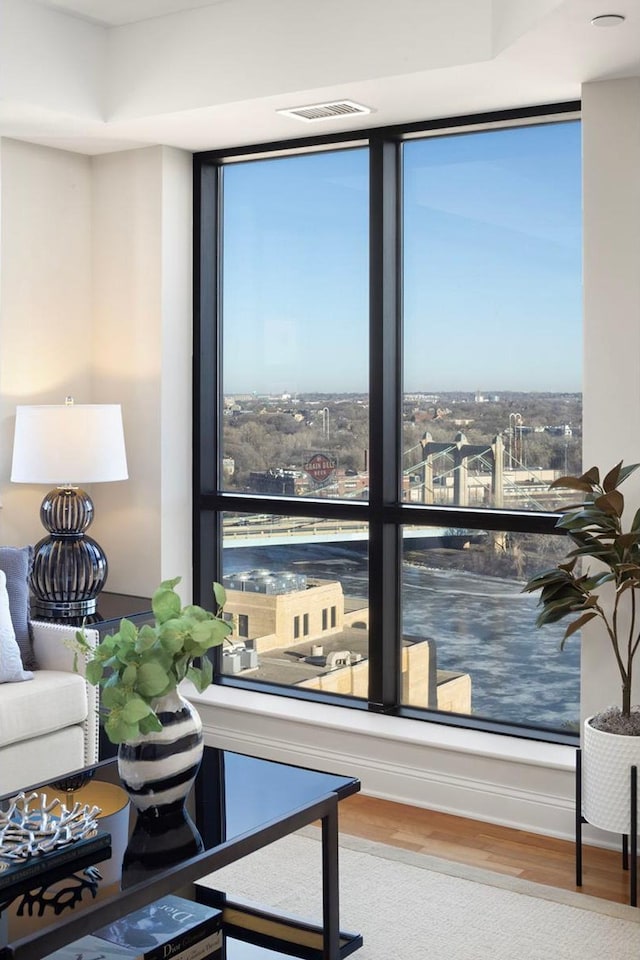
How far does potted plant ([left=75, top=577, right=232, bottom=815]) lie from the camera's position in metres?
2.45

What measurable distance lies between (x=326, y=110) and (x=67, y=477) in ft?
5.58

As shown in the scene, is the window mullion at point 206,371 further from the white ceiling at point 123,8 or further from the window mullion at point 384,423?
the window mullion at point 384,423

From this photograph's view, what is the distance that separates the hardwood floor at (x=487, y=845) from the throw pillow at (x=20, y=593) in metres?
1.31

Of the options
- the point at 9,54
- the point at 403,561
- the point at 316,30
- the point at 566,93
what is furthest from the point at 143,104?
the point at 403,561

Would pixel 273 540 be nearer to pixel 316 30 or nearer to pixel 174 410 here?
pixel 174 410

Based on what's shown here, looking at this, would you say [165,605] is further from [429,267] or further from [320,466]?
[429,267]

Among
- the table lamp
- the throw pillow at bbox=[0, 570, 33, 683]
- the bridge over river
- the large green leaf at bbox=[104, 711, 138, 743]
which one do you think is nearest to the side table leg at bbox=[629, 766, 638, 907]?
the bridge over river

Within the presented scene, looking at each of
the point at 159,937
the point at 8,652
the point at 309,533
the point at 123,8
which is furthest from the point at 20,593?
the point at 123,8

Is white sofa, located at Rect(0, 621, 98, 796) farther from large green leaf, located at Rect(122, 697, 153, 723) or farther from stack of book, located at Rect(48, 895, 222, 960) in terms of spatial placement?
large green leaf, located at Rect(122, 697, 153, 723)

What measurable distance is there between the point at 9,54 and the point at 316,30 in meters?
1.14

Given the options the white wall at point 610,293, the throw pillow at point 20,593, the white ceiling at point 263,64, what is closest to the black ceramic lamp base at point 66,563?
the throw pillow at point 20,593

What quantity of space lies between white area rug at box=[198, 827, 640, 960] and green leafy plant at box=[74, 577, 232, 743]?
77 centimetres

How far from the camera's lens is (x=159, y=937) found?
7.89 ft

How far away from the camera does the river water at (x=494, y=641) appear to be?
3.90 metres
